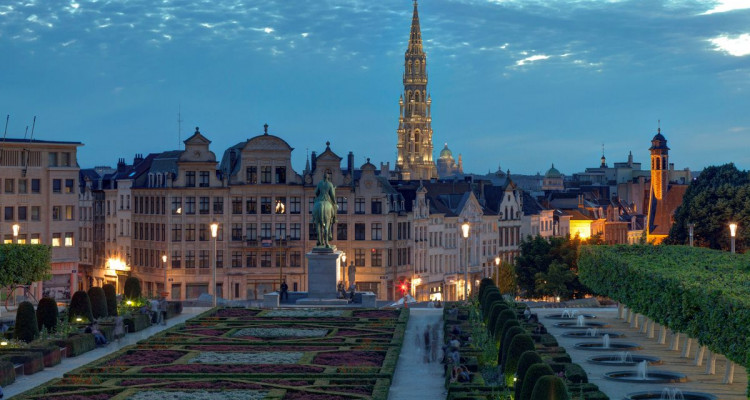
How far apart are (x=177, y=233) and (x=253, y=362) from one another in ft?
218

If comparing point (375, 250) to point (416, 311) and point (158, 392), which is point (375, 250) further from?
point (158, 392)

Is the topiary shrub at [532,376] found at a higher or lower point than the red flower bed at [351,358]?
higher

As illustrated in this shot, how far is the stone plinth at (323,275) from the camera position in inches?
3022

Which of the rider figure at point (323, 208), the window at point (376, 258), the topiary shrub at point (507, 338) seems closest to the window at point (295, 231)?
the window at point (376, 258)

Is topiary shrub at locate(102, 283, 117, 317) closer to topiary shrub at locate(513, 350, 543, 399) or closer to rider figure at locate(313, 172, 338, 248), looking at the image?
rider figure at locate(313, 172, 338, 248)

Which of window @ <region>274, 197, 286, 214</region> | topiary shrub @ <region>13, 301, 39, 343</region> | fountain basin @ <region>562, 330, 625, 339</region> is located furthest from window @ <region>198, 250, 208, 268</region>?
topiary shrub @ <region>13, 301, 39, 343</region>

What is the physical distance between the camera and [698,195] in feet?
360

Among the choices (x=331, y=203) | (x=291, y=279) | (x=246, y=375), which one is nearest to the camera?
(x=246, y=375)

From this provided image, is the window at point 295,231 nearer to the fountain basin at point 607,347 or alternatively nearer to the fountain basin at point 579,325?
the fountain basin at point 579,325

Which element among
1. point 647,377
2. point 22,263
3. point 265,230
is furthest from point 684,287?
point 265,230

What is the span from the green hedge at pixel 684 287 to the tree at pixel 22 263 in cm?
3107

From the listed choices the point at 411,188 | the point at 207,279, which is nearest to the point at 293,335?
the point at 207,279

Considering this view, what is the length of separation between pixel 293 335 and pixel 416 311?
17.2 meters

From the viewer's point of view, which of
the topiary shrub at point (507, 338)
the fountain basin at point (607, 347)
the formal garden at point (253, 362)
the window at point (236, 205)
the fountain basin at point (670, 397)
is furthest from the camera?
the window at point (236, 205)
